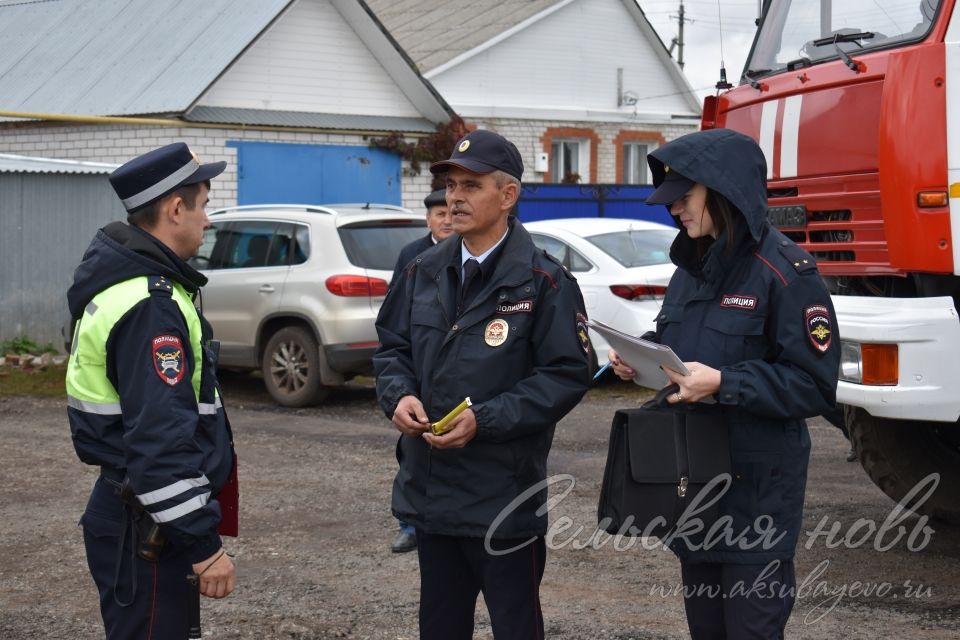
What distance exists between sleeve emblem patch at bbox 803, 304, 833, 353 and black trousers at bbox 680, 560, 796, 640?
63cm

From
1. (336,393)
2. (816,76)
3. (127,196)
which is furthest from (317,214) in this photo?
(127,196)

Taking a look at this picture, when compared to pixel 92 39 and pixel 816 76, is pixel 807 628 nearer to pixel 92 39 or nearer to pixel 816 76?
pixel 816 76

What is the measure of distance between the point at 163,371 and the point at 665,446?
1.41 m

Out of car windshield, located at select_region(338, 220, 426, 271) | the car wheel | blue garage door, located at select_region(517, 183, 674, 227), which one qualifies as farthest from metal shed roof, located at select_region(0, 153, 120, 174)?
blue garage door, located at select_region(517, 183, 674, 227)

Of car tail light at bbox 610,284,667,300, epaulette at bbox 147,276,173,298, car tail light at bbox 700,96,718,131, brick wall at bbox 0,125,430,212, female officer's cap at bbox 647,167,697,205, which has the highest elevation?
brick wall at bbox 0,125,430,212

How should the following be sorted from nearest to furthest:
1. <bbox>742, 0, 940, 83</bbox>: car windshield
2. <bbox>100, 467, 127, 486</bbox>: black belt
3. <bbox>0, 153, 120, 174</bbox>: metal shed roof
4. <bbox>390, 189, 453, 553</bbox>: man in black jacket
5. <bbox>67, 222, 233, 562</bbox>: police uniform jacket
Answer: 1. <bbox>67, 222, 233, 562</bbox>: police uniform jacket
2. <bbox>100, 467, 127, 486</bbox>: black belt
3. <bbox>742, 0, 940, 83</bbox>: car windshield
4. <bbox>390, 189, 453, 553</bbox>: man in black jacket
5. <bbox>0, 153, 120, 174</bbox>: metal shed roof

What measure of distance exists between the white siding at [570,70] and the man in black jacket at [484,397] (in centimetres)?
2290

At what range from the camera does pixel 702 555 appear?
11.9ft

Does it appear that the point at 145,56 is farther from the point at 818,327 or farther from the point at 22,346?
the point at 818,327

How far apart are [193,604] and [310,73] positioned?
56.7 ft

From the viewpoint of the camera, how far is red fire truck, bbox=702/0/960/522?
16.8ft

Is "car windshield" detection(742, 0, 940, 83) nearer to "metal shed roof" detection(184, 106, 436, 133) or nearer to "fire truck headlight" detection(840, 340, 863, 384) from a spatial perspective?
"fire truck headlight" detection(840, 340, 863, 384)

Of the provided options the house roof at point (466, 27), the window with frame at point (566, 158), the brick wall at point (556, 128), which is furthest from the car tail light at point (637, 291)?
the house roof at point (466, 27)

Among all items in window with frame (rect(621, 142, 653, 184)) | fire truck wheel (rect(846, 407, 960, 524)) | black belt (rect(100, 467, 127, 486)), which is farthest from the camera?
window with frame (rect(621, 142, 653, 184))
